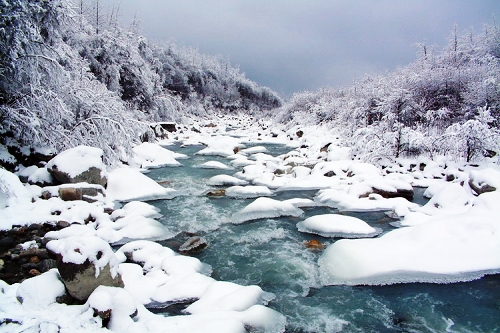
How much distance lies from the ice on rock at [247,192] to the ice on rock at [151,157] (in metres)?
5.93

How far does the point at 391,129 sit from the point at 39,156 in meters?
15.5

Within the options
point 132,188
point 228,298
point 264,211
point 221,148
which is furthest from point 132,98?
point 228,298

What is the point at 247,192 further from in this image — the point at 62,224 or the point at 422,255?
the point at 422,255

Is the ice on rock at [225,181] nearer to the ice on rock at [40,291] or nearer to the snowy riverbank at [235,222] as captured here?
the snowy riverbank at [235,222]

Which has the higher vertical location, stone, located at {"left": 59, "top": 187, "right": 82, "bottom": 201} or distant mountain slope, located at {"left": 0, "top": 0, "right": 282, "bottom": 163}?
distant mountain slope, located at {"left": 0, "top": 0, "right": 282, "bottom": 163}

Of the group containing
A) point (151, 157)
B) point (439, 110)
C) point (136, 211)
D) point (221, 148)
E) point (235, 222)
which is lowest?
point (235, 222)

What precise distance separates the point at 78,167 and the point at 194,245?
4.81 meters

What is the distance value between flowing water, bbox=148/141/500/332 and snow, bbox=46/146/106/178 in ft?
10.3

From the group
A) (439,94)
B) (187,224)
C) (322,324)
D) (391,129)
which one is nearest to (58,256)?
(322,324)

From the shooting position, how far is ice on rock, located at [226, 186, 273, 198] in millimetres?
11078

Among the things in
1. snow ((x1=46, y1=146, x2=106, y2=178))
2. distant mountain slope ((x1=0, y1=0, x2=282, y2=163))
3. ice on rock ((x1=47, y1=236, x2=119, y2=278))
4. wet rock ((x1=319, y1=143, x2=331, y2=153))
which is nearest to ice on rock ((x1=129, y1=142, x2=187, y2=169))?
distant mountain slope ((x1=0, y1=0, x2=282, y2=163))

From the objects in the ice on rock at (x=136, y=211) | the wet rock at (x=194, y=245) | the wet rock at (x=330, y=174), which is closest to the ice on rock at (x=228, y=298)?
the wet rock at (x=194, y=245)

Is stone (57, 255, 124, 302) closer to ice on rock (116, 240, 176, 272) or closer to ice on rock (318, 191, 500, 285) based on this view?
ice on rock (116, 240, 176, 272)

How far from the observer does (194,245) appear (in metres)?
7.00
